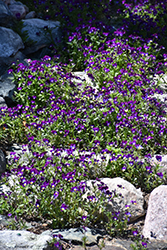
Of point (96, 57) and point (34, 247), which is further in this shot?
point (96, 57)

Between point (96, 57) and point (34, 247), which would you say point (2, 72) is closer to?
point (96, 57)

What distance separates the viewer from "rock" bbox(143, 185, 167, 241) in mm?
3375

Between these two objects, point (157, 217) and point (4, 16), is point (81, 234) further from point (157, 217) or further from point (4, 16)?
point (4, 16)

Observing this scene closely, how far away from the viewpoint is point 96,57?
20.0ft

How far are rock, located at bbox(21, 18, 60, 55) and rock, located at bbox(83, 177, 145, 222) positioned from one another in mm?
4236

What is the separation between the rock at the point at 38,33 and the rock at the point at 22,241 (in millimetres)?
4825

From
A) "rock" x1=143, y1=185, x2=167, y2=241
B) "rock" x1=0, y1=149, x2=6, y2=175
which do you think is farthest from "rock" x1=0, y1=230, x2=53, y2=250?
"rock" x1=0, y1=149, x2=6, y2=175

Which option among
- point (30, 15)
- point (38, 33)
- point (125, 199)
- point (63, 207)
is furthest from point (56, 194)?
point (30, 15)

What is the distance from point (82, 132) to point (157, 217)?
6.30 feet

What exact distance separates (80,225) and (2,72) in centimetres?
364

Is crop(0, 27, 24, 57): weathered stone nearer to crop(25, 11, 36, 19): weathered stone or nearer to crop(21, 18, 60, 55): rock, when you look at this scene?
crop(21, 18, 60, 55): rock

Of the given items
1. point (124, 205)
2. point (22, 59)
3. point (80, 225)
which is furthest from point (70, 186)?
point (22, 59)

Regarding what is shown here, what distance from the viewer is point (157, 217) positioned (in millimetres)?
3461

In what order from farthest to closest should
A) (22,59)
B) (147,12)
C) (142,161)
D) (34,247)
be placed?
1. (147,12)
2. (22,59)
3. (142,161)
4. (34,247)
